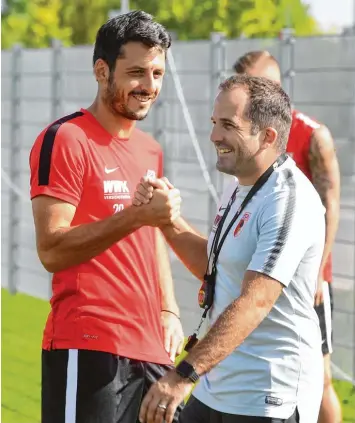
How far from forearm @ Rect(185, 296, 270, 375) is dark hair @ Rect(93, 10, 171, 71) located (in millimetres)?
1295

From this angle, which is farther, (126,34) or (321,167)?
(321,167)

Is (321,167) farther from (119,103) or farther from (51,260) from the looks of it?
(51,260)

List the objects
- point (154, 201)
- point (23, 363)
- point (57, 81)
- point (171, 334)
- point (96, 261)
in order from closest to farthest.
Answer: point (154, 201), point (96, 261), point (171, 334), point (23, 363), point (57, 81)

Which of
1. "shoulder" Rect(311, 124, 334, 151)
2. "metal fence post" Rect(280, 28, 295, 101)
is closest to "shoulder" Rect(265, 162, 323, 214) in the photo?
"shoulder" Rect(311, 124, 334, 151)

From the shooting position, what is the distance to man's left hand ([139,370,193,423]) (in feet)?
10.7

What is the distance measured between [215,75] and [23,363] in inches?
109

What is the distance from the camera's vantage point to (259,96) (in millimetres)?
3650

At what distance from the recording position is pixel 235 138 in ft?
11.9

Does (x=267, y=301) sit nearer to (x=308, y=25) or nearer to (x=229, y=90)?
(x=229, y=90)

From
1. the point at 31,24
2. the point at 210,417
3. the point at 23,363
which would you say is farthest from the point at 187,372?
the point at 31,24

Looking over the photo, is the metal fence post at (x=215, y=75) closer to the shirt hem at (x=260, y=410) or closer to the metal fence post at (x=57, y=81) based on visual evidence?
the metal fence post at (x=57, y=81)

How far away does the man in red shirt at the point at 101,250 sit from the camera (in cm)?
406

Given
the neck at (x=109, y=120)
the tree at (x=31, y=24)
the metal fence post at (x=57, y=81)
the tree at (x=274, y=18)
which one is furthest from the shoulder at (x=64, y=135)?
the tree at (x=31, y=24)

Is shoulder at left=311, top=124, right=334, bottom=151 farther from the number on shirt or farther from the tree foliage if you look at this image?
the tree foliage
